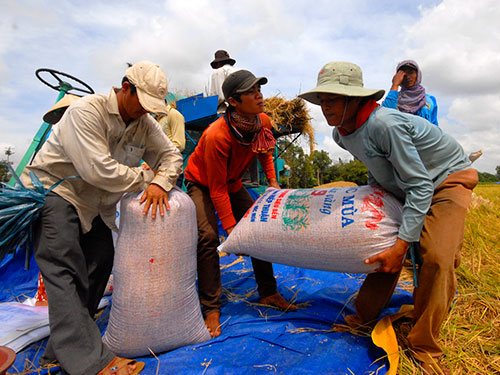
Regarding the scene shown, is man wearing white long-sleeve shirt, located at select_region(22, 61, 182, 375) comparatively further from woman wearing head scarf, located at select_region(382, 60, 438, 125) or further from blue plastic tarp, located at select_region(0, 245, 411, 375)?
woman wearing head scarf, located at select_region(382, 60, 438, 125)

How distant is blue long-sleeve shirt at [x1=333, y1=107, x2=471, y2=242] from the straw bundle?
11.5 ft

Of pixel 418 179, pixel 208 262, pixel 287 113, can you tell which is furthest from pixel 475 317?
pixel 287 113

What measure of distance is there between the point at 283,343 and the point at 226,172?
120cm

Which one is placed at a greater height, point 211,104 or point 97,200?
point 211,104

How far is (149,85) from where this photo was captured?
1.68 metres

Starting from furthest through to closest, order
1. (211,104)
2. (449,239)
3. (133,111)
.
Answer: (211,104)
(133,111)
(449,239)

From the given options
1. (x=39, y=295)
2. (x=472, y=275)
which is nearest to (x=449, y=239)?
(x=472, y=275)

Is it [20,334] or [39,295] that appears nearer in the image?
[20,334]

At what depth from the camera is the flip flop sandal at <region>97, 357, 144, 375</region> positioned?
5.10 feet

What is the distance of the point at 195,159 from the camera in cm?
253

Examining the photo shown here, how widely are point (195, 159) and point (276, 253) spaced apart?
1.07 m

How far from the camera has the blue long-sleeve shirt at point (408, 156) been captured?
1524mm

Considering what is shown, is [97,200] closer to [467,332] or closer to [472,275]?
[467,332]

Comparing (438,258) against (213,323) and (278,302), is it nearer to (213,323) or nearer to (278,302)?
(278,302)
